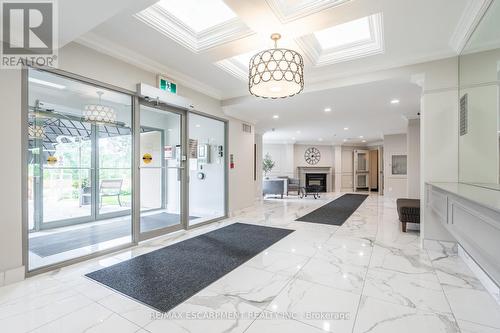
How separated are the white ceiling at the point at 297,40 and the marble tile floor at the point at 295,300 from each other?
2530mm

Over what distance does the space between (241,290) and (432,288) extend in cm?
179

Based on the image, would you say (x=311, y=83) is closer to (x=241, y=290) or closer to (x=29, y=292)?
(x=241, y=290)

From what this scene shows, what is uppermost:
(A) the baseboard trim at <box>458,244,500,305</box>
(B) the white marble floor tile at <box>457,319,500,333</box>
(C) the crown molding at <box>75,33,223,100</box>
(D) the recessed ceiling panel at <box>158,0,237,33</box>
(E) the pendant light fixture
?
(D) the recessed ceiling panel at <box>158,0,237,33</box>

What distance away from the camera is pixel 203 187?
5648mm

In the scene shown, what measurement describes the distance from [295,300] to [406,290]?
106 centimetres

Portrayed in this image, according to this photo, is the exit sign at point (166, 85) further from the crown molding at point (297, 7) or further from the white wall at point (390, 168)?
the white wall at point (390, 168)

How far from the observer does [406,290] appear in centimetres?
218

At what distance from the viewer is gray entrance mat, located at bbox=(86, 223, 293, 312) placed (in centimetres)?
215

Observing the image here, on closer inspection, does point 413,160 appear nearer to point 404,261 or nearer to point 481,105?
point 481,105

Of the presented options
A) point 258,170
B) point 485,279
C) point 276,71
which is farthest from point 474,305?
point 258,170

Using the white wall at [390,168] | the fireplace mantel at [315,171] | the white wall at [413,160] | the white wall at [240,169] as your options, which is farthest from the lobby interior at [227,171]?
the fireplace mantel at [315,171]

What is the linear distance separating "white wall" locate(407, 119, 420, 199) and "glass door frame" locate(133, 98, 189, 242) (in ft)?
20.3

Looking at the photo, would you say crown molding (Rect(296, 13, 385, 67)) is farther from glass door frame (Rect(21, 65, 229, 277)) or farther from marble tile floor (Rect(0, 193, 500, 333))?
marble tile floor (Rect(0, 193, 500, 333))

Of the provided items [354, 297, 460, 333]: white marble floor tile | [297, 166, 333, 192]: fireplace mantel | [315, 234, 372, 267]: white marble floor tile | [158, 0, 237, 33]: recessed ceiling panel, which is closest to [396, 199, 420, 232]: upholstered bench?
[315, 234, 372, 267]: white marble floor tile
